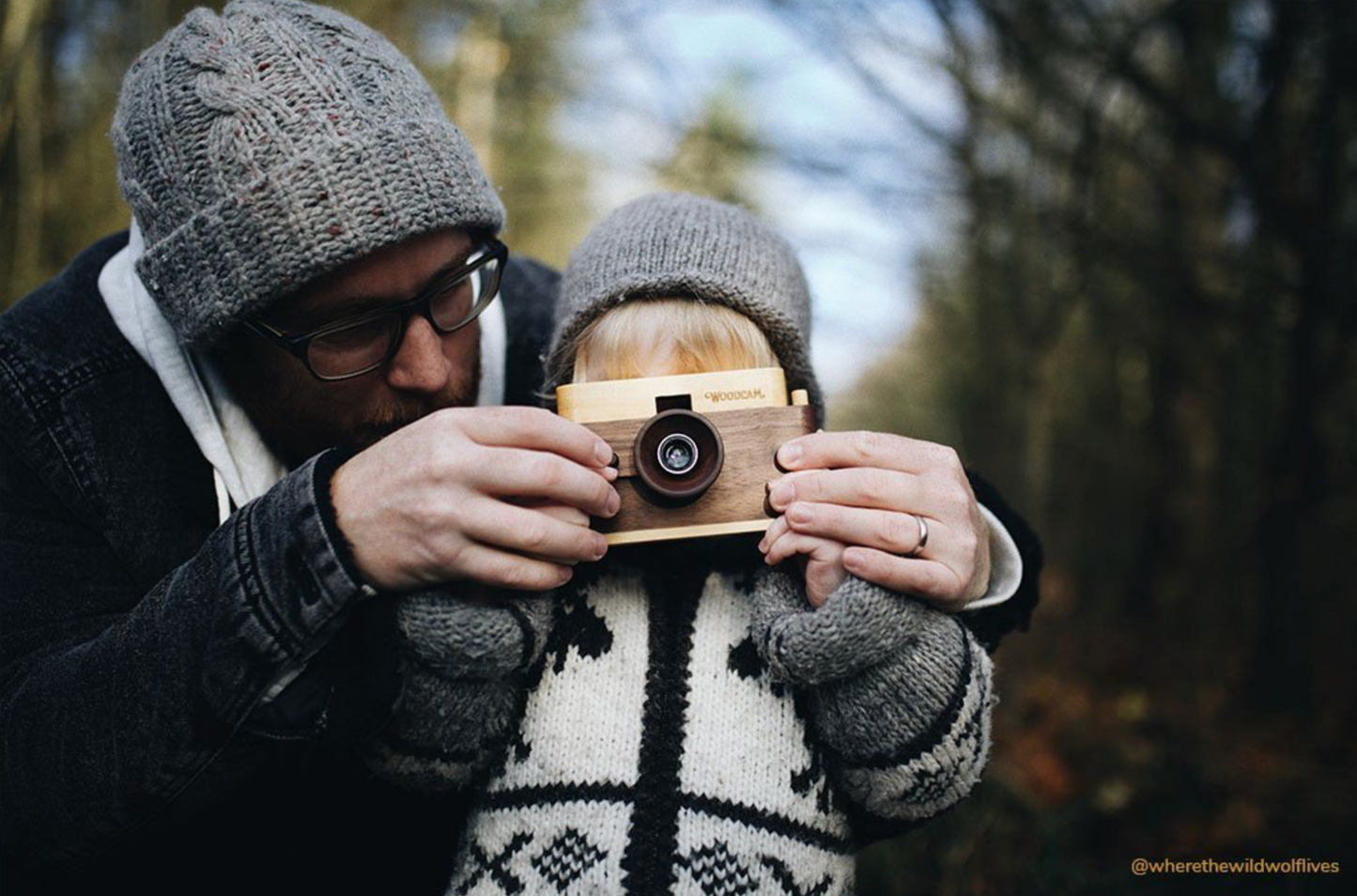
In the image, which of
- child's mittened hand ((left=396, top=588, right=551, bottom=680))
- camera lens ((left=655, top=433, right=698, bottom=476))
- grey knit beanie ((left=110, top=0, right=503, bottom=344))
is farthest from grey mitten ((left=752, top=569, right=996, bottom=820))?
grey knit beanie ((left=110, top=0, right=503, bottom=344))

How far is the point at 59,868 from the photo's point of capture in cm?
147

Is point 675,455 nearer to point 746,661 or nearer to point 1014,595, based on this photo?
point 746,661

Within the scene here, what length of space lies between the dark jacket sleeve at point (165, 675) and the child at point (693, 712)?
0.18m

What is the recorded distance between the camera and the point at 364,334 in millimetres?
1651

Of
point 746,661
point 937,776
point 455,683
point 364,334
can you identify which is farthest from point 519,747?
point 364,334

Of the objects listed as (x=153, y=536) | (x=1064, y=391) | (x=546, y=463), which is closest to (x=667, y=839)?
(x=546, y=463)

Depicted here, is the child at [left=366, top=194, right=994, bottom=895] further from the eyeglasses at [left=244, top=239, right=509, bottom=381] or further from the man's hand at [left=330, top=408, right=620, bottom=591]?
the eyeglasses at [left=244, top=239, right=509, bottom=381]

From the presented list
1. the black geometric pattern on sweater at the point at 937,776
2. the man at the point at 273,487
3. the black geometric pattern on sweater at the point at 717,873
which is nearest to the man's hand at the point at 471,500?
the man at the point at 273,487

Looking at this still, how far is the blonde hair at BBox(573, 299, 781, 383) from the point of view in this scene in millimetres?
1605

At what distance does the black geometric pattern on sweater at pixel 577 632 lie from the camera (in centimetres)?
153

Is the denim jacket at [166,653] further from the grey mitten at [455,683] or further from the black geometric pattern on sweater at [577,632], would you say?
the black geometric pattern on sweater at [577,632]

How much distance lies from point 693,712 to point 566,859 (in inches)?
11.2

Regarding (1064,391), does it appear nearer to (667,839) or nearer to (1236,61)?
(1236,61)

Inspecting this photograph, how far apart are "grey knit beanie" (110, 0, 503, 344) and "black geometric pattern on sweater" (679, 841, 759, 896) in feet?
3.56
